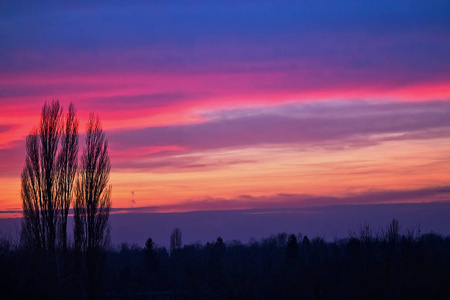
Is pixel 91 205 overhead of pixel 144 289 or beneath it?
overhead

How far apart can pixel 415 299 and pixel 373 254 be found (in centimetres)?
343

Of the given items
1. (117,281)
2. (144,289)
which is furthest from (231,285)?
(144,289)

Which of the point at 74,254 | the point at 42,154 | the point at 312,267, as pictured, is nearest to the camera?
the point at 74,254

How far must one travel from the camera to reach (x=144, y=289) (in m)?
54.7

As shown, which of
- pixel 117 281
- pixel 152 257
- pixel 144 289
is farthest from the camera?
pixel 152 257

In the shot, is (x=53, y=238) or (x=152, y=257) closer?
(x=53, y=238)

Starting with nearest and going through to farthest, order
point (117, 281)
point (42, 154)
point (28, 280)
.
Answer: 1. point (28, 280)
2. point (42, 154)
3. point (117, 281)

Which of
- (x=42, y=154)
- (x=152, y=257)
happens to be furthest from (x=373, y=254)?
(x=152, y=257)

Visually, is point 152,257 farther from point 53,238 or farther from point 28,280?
point 28,280

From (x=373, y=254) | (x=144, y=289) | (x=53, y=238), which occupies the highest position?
(x=53, y=238)

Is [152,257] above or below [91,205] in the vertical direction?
below

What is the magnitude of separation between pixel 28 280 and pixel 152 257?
47.0m

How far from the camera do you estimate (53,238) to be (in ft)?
92.5

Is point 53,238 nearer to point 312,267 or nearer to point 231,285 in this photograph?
point 231,285
